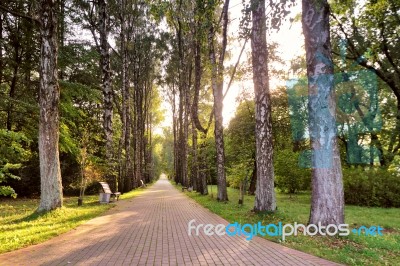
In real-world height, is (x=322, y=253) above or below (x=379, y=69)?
below

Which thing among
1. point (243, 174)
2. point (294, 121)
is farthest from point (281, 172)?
point (243, 174)

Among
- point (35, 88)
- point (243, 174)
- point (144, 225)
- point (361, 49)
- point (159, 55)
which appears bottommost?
point (144, 225)

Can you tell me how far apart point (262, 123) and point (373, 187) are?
10.5 metres

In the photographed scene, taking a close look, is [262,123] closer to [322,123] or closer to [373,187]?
[322,123]

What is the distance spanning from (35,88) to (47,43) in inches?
364

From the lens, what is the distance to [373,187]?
1739 centimetres

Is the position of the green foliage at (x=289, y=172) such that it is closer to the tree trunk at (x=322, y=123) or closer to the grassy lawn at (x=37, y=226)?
the grassy lawn at (x=37, y=226)

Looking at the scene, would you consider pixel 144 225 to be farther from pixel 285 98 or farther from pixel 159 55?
pixel 159 55

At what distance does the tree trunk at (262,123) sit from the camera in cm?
1095

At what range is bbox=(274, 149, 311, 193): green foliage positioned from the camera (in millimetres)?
22266

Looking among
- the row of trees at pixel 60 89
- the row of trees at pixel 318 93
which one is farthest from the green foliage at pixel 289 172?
the row of trees at pixel 60 89

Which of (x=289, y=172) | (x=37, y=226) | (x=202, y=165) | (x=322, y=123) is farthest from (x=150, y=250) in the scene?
(x=289, y=172)

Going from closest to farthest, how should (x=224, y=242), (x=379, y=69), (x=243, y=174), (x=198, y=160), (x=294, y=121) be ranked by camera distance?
(x=224, y=242), (x=243, y=174), (x=379, y=69), (x=198, y=160), (x=294, y=121)

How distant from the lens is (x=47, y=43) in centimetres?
1158
